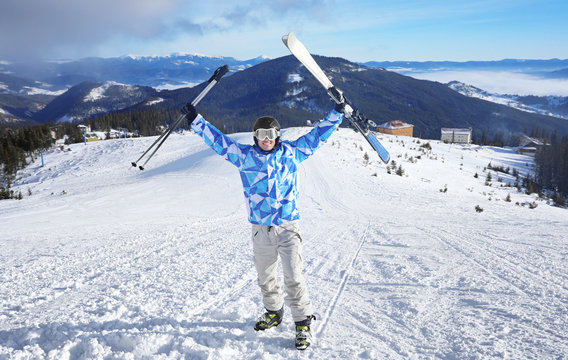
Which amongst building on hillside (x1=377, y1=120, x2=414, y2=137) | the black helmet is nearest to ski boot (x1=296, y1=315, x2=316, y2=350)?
the black helmet

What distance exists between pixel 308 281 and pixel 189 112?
9.54ft

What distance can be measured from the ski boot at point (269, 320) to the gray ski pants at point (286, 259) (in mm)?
118

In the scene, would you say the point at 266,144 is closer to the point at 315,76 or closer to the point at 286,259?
the point at 286,259

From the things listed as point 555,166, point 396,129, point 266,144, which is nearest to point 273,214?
point 266,144

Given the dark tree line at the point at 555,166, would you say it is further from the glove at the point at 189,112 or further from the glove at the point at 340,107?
the glove at the point at 189,112

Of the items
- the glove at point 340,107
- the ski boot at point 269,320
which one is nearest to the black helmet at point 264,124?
the glove at point 340,107

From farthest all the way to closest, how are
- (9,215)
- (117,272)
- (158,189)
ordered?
1. (158,189)
2. (9,215)
3. (117,272)

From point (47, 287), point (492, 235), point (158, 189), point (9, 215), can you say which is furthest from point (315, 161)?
point (47, 287)

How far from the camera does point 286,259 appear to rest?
3.47 meters

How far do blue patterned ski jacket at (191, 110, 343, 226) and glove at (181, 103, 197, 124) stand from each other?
0.40 m

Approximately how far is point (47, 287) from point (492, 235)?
8.04 metres

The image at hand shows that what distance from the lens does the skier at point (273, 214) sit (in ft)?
11.4

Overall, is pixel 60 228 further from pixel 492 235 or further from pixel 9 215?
pixel 492 235

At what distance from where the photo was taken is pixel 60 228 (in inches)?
327
